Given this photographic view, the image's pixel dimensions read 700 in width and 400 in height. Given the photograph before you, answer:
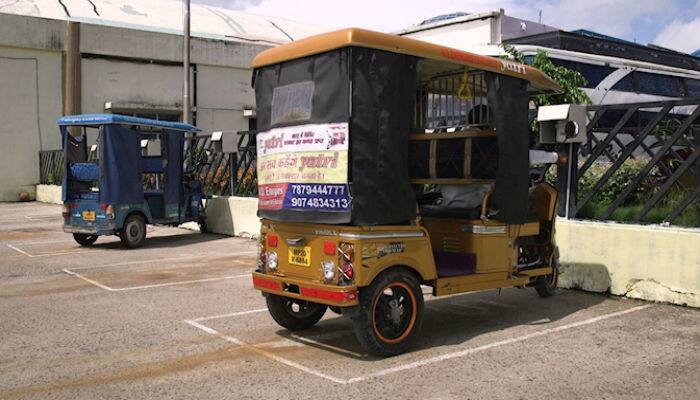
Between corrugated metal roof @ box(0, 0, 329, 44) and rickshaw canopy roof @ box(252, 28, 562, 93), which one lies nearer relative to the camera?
rickshaw canopy roof @ box(252, 28, 562, 93)

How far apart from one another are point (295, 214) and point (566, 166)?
4650mm

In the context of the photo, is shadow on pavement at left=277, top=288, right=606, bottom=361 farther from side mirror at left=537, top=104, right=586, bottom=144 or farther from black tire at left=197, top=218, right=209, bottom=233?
black tire at left=197, top=218, right=209, bottom=233

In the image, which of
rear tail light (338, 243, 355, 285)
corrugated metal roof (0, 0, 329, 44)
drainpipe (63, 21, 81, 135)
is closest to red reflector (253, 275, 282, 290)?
rear tail light (338, 243, 355, 285)

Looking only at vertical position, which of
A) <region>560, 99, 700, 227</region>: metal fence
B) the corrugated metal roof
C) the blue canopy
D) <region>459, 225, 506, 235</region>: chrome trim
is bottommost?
<region>459, 225, 506, 235</region>: chrome trim

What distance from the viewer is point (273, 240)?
614 centimetres

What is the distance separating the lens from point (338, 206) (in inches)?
216

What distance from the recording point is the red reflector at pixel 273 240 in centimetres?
609

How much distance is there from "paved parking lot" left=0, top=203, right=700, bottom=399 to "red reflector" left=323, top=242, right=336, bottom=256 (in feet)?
2.97

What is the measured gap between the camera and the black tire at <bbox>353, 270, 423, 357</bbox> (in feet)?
17.9

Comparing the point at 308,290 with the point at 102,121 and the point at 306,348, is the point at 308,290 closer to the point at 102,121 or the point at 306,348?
the point at 306,348

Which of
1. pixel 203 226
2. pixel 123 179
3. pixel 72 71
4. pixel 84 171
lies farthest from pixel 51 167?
pixel 123 179

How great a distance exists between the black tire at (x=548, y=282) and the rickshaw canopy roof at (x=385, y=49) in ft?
7.57

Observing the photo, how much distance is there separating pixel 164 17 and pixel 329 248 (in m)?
29.2

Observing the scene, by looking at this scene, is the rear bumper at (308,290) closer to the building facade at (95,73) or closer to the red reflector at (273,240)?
the red reflector at (273,240)
